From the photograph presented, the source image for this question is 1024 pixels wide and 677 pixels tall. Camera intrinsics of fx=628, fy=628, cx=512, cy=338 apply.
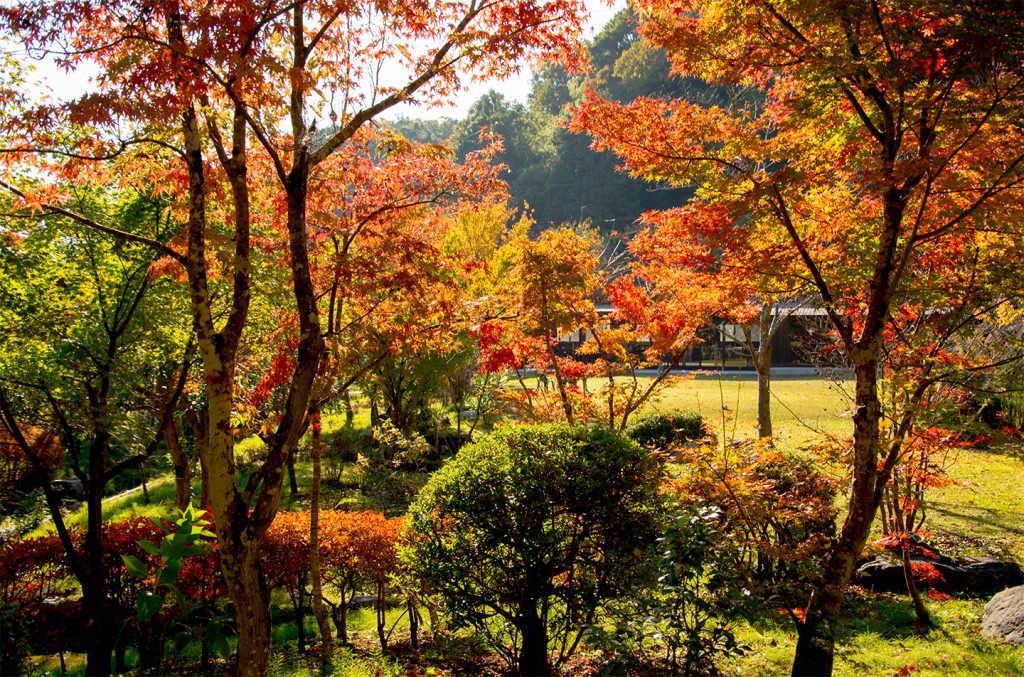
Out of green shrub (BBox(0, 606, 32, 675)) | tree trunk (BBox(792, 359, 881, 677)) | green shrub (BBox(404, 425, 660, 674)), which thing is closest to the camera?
tree trunk (BBox(792, 359, 881, 677))

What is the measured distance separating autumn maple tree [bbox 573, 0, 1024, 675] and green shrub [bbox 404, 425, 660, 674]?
4.37 ft

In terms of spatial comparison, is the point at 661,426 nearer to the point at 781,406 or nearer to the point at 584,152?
the point at 781,406

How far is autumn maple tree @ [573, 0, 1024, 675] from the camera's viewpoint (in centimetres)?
377

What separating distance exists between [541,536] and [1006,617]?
14.5 feet

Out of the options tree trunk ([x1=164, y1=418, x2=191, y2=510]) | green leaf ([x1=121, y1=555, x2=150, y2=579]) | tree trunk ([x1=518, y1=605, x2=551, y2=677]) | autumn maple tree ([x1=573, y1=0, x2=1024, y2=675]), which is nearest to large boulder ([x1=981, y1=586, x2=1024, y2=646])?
autumn maple tree ([x1=573, y1=0, x2=1024, y2=675])

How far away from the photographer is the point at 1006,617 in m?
5.48

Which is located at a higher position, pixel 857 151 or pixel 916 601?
pixel 857 151

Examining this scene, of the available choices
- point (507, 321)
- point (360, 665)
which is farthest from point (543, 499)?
point (507, 321)

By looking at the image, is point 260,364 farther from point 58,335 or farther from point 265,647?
point 265,647

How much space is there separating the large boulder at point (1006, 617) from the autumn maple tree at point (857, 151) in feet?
6.99

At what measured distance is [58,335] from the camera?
228 inches

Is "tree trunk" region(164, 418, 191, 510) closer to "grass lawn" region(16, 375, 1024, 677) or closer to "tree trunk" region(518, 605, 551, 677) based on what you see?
"grass lawn" region(16, 375, 1024, 677)

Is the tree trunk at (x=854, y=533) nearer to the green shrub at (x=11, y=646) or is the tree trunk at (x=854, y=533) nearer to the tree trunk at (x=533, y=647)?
the tree trunk at (x=533, y=647)

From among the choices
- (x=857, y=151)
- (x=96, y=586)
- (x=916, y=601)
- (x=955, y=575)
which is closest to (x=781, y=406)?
(x=955, y=575)
